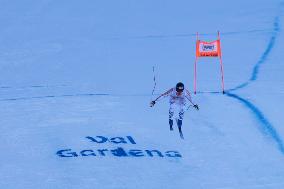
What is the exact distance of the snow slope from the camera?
1061 centimetres

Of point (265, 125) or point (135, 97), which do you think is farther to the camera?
point (135, 97)

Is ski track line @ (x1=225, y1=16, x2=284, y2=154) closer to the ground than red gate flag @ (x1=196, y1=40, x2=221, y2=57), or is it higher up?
closer to the ground

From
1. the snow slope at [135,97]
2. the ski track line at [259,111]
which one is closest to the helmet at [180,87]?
the snow slope at [135,97]

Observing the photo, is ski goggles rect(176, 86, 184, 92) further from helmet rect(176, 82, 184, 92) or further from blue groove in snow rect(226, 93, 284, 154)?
blue groove in snow rect(226, 93, 284, 154)

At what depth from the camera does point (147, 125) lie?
502 inches


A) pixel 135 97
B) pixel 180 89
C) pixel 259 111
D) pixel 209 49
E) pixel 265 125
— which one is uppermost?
pixel 209 49

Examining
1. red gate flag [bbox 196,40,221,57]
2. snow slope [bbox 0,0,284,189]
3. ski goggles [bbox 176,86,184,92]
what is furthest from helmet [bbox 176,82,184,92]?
red gate flag [bbox 196,40,221,57]

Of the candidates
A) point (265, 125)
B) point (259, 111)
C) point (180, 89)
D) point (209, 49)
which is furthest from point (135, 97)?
point (180, 89)

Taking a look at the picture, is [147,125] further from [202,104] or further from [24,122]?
[24,122]

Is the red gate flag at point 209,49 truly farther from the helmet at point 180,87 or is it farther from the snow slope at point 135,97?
the helmet at point 180,87

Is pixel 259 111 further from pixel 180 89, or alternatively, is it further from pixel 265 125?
pixel 180 89

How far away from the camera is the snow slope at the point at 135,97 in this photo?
34.8ft

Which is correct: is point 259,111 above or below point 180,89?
below

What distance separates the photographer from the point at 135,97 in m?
14.6
